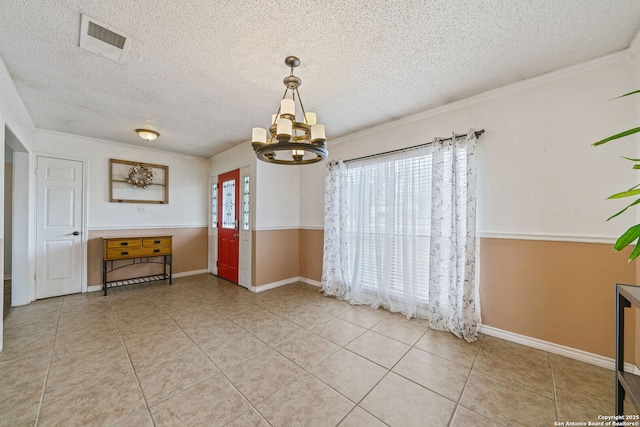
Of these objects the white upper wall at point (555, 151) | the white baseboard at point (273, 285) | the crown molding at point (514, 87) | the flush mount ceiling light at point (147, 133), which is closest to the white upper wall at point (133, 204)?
the flush mount ceiling light at point (147, 133)

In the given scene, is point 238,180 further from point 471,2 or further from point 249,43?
point 471,2

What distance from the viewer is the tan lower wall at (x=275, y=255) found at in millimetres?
4039

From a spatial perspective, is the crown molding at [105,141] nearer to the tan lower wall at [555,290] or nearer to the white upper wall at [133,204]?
the white upper wall at [133,204]

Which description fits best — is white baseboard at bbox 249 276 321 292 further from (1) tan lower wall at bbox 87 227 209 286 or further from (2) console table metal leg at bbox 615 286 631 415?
(2) console table metal leg at bbox 615 286 631 415

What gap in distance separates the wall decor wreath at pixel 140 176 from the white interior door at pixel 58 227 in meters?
0.65

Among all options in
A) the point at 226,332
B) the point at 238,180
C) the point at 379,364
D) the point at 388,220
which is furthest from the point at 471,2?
the point at 238,180

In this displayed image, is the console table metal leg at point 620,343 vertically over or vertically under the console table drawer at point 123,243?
under

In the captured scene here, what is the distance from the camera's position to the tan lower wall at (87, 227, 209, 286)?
13.4 ft

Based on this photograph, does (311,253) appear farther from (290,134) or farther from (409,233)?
(290,134)

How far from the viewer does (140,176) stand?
4484 millimetres

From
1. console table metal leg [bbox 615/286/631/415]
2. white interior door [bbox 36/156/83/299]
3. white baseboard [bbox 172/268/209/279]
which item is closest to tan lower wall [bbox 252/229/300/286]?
white baseboard [bbox 172/268/209/279]

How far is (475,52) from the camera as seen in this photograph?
1998 mm

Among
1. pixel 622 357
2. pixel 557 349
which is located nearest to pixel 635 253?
pixel 622 357

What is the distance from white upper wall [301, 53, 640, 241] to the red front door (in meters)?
3.52
